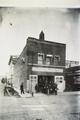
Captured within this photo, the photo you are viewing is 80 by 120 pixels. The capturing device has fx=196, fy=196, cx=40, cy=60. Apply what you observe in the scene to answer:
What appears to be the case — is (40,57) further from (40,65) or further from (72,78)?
(72,78)

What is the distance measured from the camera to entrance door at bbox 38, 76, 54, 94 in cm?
106

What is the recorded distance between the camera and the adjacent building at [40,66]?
3.44 feet

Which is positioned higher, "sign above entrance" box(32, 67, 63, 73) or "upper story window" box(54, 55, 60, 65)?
"upper story window" box(54, 55, 60, 65)

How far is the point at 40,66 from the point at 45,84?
0.33ft

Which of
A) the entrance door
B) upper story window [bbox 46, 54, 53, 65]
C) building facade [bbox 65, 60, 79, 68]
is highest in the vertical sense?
upper story window [bbox 46, 54, 53, 65]

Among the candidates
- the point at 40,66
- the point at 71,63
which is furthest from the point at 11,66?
the point at 71,63

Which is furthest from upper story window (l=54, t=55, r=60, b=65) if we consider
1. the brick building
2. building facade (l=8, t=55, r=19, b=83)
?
building facade (l=8, t=55, r=19, b=83)

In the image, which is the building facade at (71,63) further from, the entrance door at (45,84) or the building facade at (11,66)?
the building facade at (11,66)

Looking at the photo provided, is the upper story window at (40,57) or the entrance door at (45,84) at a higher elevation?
the upper story window at (40,57)

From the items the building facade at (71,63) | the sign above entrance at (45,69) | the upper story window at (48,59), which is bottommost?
the sign above entrance at (45,69)

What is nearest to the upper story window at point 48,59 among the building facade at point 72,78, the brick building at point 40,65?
the brick building at point 40,65

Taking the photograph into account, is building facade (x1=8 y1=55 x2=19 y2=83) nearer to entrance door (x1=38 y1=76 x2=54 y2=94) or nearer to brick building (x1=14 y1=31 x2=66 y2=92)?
brick building (x1=14 y1=31 x2=66 y2=92)

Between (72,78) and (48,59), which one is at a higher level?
(48,59)

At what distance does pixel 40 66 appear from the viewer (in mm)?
1070
